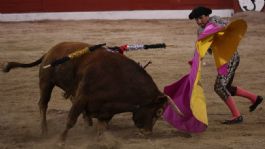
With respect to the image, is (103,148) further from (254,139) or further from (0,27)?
(0,27)

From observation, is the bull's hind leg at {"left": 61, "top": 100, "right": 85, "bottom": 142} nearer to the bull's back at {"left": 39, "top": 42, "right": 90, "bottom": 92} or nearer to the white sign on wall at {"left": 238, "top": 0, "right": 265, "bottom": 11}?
the bull's back at {"left": 39, "top": 42, "right": 90, "bottom": 92}

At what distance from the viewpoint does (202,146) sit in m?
4.43

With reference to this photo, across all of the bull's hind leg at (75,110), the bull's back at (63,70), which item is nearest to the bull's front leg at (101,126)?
the bull's hind leg at (75,110)

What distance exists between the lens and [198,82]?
4.69 meters

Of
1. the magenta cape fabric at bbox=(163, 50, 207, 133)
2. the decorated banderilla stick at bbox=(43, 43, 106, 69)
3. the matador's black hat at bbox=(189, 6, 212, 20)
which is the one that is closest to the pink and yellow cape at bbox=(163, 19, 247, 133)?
the magenta cape fabric at bbox=(163, 50, 207, 133)

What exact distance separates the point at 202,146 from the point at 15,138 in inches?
61.4

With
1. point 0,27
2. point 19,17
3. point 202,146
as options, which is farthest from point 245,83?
point 19,17

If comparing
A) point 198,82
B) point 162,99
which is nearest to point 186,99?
point 198,82

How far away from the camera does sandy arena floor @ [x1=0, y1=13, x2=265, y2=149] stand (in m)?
4.59

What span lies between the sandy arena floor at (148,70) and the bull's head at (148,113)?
0.17 meters

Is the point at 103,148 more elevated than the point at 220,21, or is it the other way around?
the point at 220,21

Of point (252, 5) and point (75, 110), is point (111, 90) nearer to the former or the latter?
point (75, 110)

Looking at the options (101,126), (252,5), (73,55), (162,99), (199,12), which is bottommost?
(252,5)

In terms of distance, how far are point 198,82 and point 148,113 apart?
0.60 metres
